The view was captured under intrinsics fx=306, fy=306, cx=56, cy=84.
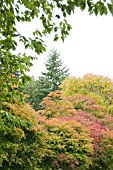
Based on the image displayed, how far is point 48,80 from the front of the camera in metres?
26.3

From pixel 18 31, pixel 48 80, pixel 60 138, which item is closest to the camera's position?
pixel 18 31

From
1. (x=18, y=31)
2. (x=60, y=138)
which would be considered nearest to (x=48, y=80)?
(x=60, y=138)

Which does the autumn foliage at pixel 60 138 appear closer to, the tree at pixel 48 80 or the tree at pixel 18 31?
the tree at pixel 18 31

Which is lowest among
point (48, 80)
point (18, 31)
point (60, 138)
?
point (60, 138)

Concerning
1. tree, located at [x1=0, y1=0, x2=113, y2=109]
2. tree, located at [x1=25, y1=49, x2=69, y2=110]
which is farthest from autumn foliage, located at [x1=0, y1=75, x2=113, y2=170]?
tree, located at [x1=25, y1=49, x2=69, y2=110]

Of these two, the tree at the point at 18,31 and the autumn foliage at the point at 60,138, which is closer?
the tree at the point at 18,31

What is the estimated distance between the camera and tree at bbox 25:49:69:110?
81.3 ft

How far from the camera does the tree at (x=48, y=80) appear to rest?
976 inches

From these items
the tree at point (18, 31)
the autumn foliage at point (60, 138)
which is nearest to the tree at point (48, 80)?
the autumn foliage at point (60, 138)

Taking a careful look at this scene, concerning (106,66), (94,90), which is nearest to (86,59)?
(106,66)

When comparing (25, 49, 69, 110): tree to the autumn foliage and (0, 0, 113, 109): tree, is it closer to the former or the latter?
the autumn foliage

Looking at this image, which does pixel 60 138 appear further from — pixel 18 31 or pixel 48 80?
pixel 48 80

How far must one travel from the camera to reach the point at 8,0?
2465 millimetres

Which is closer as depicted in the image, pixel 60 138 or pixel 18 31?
pixel 18 31
